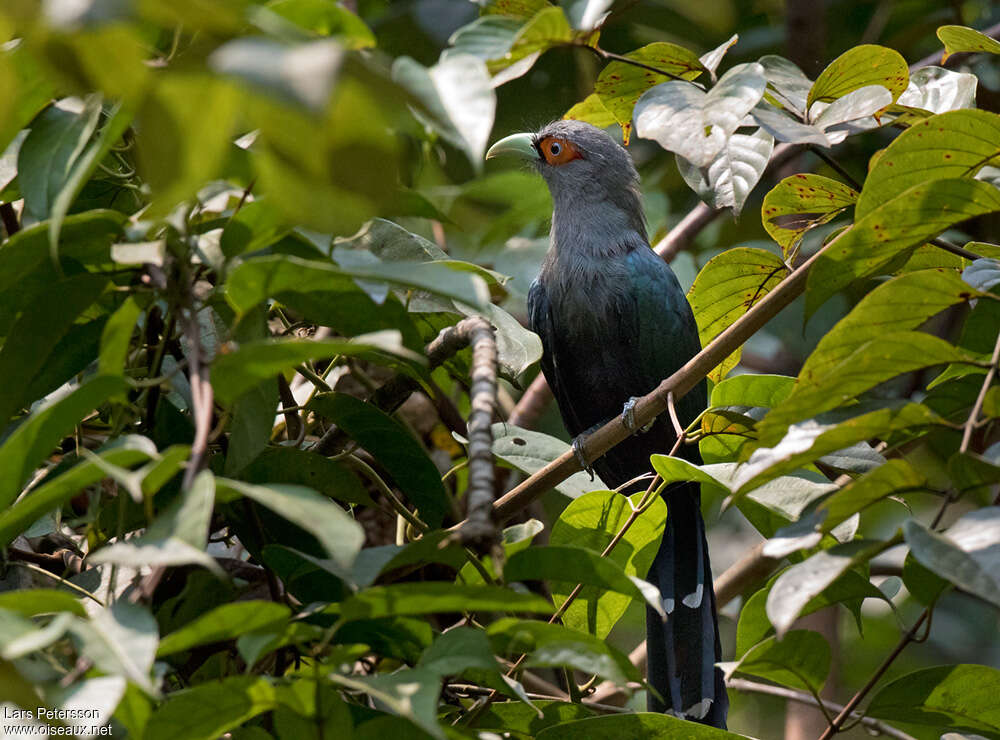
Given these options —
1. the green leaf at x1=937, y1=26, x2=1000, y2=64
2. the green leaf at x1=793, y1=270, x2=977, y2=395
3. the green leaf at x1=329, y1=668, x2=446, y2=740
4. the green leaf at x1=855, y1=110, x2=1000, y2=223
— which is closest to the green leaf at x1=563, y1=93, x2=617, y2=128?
the green leaf at x1=937, y1=26, x2=1000, y2=64

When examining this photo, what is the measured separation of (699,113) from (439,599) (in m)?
1.16

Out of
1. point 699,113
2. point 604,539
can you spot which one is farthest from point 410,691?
point 699,113

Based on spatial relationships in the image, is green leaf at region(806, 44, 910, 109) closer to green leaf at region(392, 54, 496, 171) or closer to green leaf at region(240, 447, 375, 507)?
green leaf at region(392, 54, 496, 171)

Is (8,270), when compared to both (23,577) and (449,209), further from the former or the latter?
(449,209)

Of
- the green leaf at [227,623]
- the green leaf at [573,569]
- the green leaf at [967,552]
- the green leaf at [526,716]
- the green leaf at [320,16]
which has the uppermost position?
the green leaf at [320,16]

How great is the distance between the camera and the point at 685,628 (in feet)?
10.3

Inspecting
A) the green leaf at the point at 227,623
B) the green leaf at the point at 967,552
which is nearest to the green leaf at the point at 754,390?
the green leaf at the point at 967,552

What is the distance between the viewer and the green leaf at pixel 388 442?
80.4 inches

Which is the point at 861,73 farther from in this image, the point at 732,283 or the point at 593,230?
the point at 593,230

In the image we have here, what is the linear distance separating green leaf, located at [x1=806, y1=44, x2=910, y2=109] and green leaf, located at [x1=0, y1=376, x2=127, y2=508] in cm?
163

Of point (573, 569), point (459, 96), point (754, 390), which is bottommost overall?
point (754, 390)

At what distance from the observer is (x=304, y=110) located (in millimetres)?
832

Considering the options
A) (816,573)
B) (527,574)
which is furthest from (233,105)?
(816,573)

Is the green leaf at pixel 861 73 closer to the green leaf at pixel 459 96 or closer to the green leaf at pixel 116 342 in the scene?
the green leaf at pixel 459 96
